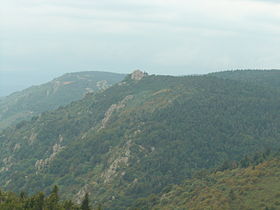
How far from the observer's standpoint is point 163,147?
622 feet

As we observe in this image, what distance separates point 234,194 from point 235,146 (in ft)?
273

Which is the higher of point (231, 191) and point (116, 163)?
point (231, 191)

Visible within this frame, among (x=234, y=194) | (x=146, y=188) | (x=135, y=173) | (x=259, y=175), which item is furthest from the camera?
(x=135, y=173)

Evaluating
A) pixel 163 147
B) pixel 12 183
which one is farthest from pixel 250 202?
pixel 12 183

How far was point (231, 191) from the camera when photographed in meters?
111

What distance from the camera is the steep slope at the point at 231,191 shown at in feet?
343

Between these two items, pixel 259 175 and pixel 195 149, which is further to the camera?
pixel 195 149

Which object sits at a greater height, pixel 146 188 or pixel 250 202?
pixel 250 202

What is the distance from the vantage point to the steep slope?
10450 cm

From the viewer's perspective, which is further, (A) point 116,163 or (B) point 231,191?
(A) point 116,163

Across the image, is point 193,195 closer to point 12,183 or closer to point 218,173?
point 218,173

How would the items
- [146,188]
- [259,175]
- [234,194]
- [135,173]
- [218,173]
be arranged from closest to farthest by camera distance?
[234,194] → [259,175] → [218,173] → [146,188] → [135,173]

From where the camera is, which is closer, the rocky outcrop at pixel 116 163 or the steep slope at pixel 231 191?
the steep slope at pixel 231 191

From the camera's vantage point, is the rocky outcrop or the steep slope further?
the rocky outcrop
